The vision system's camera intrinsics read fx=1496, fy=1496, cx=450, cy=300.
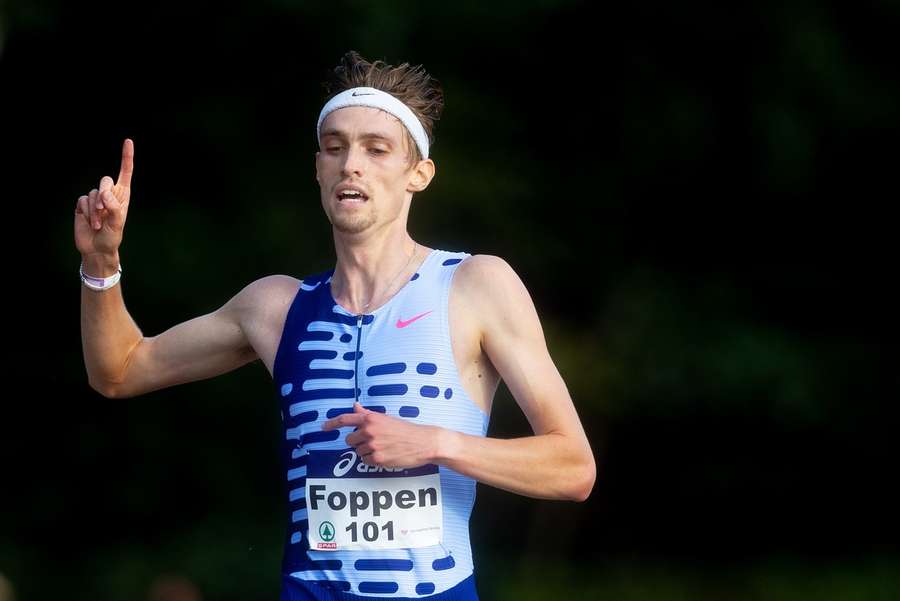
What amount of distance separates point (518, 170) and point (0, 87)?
3.22 metres

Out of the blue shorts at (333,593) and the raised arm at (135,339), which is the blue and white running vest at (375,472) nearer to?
the blue shorts at (333,593)

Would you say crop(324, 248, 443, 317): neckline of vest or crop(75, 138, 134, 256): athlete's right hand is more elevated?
crop(75, 138, 134, 256): athlete's right hand

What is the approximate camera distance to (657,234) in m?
9.09

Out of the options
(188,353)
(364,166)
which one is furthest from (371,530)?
(364,166)

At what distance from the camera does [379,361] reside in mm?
3520

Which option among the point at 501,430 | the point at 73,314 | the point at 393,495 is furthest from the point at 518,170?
the point at 393,495

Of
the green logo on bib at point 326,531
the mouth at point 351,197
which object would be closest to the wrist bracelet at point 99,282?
the mouth at point 351,197

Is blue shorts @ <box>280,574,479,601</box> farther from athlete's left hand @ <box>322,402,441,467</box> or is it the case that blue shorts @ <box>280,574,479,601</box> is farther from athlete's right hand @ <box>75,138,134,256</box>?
athlete's right hand @ <box>75,138,134,256</box>

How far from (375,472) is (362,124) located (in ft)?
2.84

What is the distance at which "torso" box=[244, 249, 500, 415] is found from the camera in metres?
3.56

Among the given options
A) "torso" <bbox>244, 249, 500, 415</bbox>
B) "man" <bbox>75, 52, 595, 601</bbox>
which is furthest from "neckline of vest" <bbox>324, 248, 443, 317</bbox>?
"torso" <bbox>244, 249, 500, 415</bbox>

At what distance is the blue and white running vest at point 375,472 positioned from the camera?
343cm

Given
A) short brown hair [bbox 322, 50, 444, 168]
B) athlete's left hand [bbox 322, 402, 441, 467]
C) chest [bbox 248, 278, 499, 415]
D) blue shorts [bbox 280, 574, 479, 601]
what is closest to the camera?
athlete's left hand [bbox 322, 402, 441, 467]

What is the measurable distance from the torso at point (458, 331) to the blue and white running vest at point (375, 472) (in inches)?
1.1
